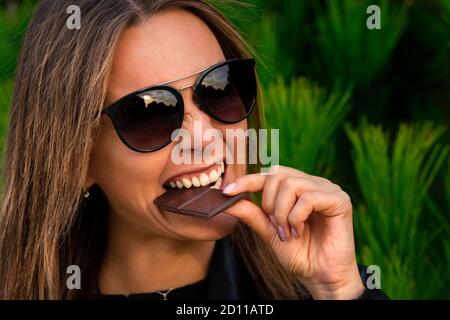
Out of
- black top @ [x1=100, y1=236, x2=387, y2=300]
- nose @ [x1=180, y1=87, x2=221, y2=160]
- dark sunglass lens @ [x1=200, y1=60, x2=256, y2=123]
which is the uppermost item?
dark sunglass lens @ [x1=200, y1=60, x2=256, y2=123]

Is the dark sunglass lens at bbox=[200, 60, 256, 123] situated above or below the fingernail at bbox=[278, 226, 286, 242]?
above

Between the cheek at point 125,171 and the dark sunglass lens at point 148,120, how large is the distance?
0.08 ft

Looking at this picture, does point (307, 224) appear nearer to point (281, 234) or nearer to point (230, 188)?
point (281, 234)

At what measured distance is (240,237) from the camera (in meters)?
1.45

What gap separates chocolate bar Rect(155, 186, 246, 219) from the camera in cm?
112

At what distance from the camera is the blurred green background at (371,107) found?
1.62 meters

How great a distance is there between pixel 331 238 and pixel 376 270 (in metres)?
0.27

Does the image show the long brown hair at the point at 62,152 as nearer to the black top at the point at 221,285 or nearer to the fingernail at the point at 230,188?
the black top at the point at 221,285

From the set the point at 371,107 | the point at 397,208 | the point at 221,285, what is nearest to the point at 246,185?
the point at 221,285

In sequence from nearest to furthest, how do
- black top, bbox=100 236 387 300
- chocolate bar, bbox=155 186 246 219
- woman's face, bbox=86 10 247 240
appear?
chocolate bar, bbox=155 186 246 219 < woman's face, bbox=86 10 247 240 < black top, bbox=100 236 387 300

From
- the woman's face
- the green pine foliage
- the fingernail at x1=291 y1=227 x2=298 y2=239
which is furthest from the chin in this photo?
the green pine foliage

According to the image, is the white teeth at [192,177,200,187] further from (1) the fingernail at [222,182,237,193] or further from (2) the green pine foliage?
(2) the green pine foliage

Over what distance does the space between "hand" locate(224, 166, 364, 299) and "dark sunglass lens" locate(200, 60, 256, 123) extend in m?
0.14

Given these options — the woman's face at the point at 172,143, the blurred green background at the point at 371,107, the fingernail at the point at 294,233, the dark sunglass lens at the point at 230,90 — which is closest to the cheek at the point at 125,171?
the woman's face at the point at 172,143
